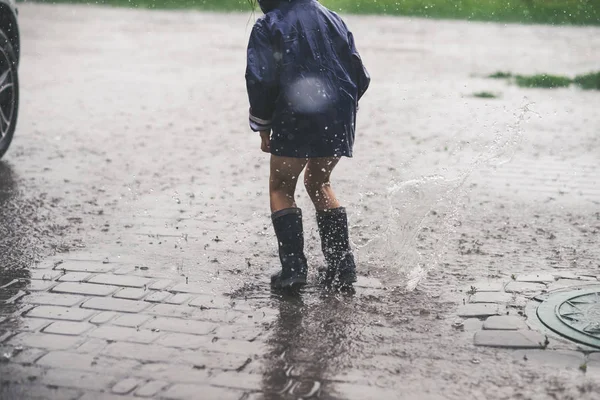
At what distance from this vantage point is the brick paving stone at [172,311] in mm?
4480

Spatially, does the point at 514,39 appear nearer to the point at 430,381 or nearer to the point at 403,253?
the point at 403,253

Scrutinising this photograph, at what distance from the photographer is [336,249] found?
16.5 feet

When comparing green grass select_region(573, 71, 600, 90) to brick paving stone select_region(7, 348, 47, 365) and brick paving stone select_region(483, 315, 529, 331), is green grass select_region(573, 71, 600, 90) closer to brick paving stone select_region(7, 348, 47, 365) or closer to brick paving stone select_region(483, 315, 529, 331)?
brick paving stone select_region(483, 315, 529, 331)

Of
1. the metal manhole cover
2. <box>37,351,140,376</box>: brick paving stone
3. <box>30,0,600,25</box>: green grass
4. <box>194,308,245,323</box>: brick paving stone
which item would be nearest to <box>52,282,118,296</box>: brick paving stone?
<box>194,308,245,323</box>: brick paving stone

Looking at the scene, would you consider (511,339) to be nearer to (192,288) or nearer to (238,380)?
(238,380)

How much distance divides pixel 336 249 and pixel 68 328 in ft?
5.11

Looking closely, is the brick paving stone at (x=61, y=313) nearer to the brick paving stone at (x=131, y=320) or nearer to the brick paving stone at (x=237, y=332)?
the brick paving stone at (x=131, y=320)

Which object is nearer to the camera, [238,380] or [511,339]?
[238,380]

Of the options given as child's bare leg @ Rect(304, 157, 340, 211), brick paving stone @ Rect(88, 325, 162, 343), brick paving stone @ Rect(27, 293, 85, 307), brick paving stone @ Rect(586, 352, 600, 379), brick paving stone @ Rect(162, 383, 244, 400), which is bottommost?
brick paving stone @ Rect(27, 293, 85, 307)

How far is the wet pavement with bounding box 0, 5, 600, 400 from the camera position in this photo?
381cm

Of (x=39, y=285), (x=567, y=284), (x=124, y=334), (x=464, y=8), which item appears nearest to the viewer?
(x=124, y=334)

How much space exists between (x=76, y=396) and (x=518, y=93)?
30.3ft

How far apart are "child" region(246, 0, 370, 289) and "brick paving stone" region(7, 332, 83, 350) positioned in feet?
4.12

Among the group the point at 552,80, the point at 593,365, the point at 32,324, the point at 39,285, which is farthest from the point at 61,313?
the point at 552,80
